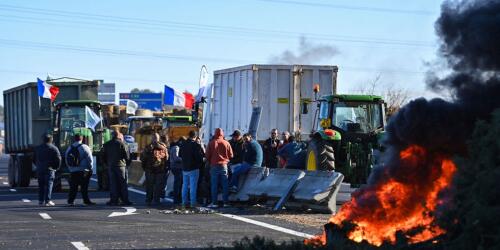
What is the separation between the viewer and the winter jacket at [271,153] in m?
26.1

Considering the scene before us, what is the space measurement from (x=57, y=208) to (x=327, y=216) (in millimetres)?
6235

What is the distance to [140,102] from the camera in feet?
293

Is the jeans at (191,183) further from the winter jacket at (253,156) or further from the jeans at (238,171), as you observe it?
the winter jacket at (253,156)

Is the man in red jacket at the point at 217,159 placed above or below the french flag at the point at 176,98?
below

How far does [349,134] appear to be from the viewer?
23.3m

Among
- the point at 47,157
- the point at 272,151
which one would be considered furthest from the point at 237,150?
the point at 47,157

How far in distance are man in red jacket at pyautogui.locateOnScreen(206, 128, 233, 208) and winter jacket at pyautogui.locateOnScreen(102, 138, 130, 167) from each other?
223cm

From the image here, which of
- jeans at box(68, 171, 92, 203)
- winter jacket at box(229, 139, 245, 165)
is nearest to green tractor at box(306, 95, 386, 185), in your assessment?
winter jacket at box(229, 139, 245, 165)

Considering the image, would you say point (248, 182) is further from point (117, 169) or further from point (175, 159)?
point (117, 169)

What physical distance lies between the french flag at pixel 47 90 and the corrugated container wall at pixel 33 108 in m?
0.17

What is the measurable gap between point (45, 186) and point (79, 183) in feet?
2.56

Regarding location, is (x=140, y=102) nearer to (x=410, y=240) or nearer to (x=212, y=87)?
(x=212, y=87)

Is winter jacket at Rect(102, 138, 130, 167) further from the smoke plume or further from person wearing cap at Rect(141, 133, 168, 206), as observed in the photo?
the smoke plume

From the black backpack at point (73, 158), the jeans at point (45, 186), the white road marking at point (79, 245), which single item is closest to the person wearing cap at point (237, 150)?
the black backpack at point (73, 158)
